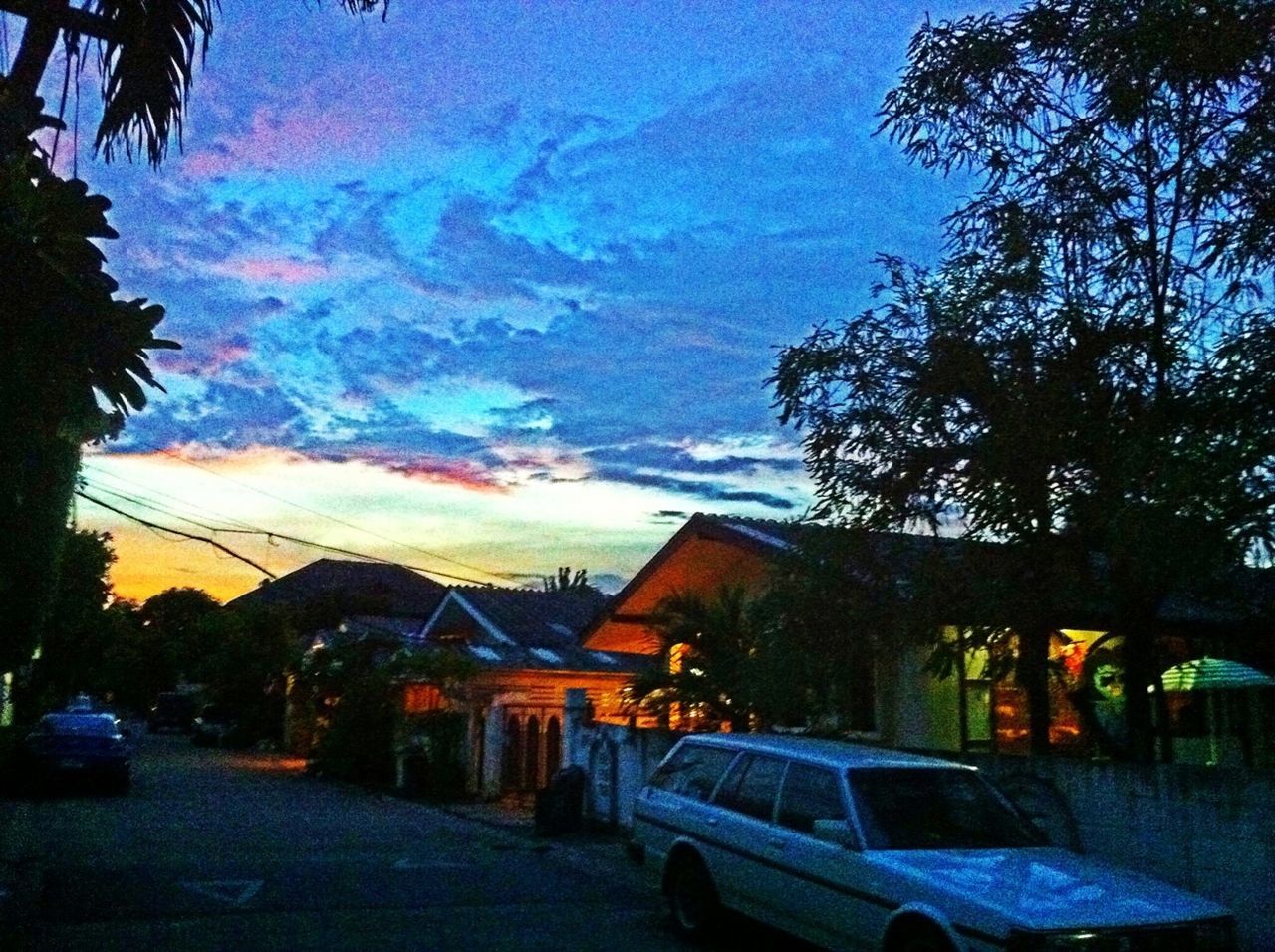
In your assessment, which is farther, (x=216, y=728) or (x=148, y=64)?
(x=216, y=728)

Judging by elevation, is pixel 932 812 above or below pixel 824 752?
below

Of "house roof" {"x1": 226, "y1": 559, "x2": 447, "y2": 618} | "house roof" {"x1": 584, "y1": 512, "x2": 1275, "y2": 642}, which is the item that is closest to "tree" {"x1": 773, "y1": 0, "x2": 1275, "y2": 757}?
"house roof" {"x1": 584, "y1": 512, "x2": 1275, "y2": 642}

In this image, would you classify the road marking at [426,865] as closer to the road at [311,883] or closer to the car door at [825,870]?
the road at [311,883]

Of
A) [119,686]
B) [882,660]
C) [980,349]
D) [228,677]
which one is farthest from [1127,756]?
[119,686]

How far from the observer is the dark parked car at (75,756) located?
22.2 m

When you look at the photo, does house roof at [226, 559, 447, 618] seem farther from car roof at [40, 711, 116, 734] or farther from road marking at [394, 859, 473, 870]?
road marking at [394, 859, 473, 870]

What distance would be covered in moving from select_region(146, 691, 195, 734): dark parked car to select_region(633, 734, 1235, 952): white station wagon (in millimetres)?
53762

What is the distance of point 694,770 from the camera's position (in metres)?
11.0

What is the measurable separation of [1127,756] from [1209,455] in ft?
14.1

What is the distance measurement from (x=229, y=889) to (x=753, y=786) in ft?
17.5

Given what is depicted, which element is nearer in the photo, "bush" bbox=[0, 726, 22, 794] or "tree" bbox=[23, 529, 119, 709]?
"bush" bbox=[0, 726, 22, 794]

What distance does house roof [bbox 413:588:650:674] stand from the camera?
25.7m

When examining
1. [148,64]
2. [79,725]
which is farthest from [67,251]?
[79,725]

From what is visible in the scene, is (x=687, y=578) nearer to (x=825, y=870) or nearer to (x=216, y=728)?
(x=825, y=870)
